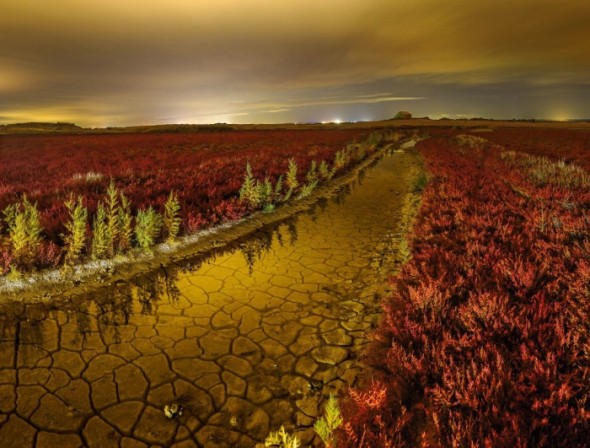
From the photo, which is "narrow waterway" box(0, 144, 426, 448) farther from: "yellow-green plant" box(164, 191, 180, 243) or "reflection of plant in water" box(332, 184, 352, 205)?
"reflection of plant in water" box(332, 184, 352, 205)

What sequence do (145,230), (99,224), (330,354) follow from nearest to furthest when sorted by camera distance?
(330,354) → (99,224) → (145,230)

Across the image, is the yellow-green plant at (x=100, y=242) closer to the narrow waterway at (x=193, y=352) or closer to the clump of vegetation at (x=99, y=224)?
the clump of vegetation at (x=99, y=224)

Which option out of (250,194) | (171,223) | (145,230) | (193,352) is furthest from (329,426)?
(250,194)

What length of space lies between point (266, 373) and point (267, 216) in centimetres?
629

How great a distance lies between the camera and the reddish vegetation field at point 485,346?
2.43 meters

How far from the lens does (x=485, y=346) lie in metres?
3.17

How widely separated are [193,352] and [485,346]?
3057 mm

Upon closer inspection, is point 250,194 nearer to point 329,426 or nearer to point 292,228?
point 292,228

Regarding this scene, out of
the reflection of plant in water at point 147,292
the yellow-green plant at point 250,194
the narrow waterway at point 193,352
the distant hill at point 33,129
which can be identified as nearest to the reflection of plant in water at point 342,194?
the yellow-green plant at point 250,194

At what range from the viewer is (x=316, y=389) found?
10.7ft

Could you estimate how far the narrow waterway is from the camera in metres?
2.88

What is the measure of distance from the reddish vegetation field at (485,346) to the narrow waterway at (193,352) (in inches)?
22.4

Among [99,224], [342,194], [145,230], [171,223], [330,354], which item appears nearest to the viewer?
[330,354]

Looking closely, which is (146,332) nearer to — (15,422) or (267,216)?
(15,422)
